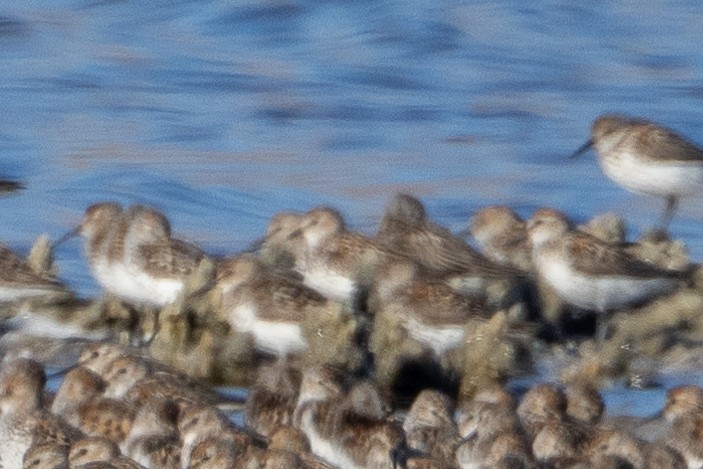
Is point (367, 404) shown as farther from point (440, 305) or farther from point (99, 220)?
point (99, 220)

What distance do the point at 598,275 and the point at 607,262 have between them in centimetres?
9

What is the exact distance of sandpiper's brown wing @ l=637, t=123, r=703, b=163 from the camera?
12.8m

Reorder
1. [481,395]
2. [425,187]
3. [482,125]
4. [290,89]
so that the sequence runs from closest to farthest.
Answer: [481,395], [425,187], [482,125], [290,89]

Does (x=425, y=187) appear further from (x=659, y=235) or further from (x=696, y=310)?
(x=696, y=310)

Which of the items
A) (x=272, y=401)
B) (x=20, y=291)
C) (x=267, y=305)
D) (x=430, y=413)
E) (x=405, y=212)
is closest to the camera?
(x=430, y=413)

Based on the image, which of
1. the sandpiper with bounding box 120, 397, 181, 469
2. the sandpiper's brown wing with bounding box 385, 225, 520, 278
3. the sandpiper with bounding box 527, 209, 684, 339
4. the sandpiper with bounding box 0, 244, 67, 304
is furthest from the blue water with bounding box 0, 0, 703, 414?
the sandpiper with bounding box 120, 397, 181, 469

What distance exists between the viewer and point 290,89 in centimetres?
2189

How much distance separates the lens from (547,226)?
11422 millimetres

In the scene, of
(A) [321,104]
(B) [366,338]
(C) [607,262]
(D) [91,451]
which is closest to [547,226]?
(C) [607,262]

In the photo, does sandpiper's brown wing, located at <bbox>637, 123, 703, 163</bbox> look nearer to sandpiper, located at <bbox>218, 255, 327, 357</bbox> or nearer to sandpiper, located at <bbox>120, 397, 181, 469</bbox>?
sandpiper, located at <bbox>218, 255, 327, 357</bbox>

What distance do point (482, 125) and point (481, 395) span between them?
11.0 meters

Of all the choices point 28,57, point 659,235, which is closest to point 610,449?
point 659,235

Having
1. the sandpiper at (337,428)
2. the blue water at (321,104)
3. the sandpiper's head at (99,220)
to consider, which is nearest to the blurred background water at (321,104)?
the blue water at (321,104)

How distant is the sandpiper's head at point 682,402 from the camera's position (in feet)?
29.7
